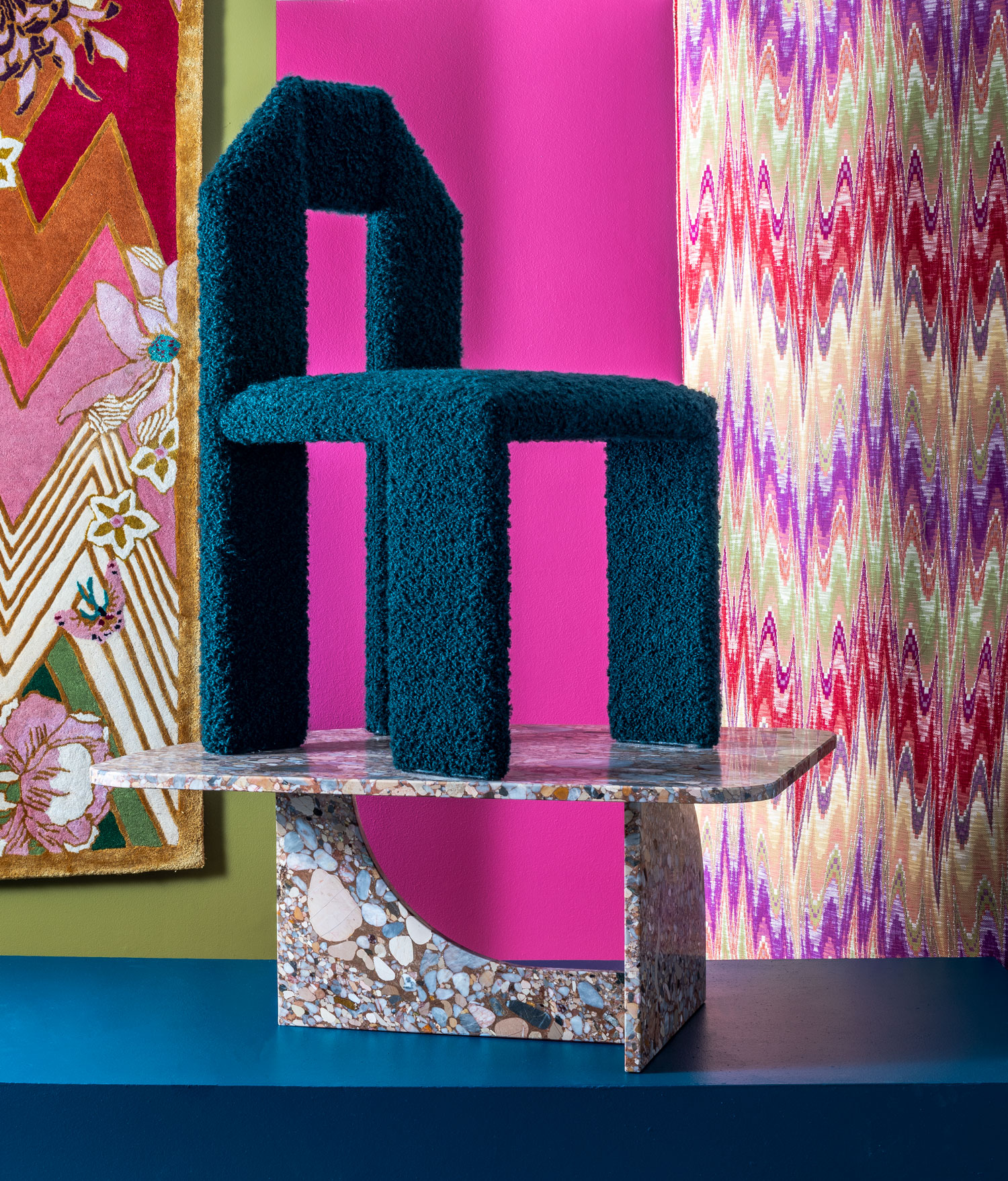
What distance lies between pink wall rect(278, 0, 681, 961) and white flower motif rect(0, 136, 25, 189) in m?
0.38

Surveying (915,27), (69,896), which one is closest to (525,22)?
(915,27)

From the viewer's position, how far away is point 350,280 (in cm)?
169

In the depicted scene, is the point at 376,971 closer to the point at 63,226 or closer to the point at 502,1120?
the point at 502,1120

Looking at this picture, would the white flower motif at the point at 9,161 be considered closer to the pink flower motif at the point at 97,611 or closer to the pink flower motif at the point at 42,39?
the pink flower motif at the point at 42,39

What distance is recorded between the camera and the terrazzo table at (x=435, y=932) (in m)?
0.90

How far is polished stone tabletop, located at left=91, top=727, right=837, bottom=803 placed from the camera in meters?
0.85

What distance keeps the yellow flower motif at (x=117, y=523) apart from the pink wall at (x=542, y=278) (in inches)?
11.0

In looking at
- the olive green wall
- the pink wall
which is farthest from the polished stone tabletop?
the olive green wall

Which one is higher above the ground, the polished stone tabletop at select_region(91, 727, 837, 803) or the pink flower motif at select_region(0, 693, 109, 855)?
the polished stone tabletop at select_region(91, 727, 837, 803)

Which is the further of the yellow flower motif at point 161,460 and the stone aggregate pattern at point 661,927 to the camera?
the yellow flower motif at point 161,460

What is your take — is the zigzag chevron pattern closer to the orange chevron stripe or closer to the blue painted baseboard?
the blue painted baseboard

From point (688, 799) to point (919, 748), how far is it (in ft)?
2.26

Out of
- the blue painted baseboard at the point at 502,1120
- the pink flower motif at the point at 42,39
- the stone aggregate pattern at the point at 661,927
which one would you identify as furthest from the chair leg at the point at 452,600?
the pink flower motif at the point at 42,39

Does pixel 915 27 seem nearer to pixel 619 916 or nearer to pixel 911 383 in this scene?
pixel 911 383
